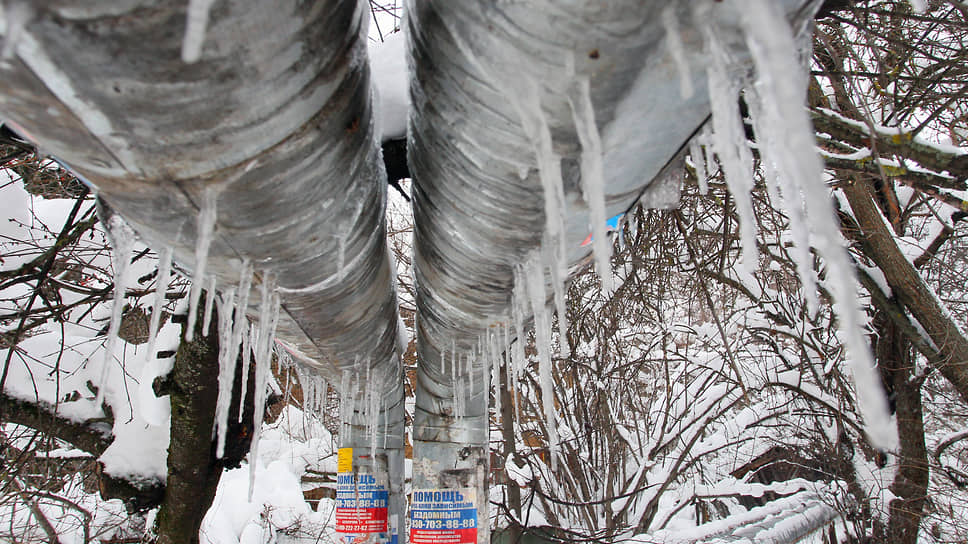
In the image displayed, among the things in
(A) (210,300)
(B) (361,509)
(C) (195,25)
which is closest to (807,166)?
(C) (195,25)

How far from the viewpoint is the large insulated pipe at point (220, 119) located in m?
0.59

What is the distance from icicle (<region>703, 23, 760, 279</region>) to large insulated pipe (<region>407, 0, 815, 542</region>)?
29mm

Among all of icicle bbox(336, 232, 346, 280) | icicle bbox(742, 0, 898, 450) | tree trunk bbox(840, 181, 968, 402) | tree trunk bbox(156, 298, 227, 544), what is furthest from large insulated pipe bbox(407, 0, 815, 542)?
tree trunk bbox(840, 181, 968, 402)

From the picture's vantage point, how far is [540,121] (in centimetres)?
77

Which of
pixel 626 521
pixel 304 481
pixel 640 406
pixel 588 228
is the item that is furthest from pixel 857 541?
pixel 304 481

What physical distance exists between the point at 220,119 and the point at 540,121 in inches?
19.3

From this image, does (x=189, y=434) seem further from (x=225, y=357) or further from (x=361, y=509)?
(x=225, y=357)

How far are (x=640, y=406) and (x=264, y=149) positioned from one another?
6964 mm

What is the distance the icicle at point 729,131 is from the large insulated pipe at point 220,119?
0.58 meters

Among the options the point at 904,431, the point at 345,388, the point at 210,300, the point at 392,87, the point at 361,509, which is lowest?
the point at 361,509

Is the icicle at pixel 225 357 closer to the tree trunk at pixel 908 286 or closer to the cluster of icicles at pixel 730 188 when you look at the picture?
the cluster of icicles at pixel 730 188

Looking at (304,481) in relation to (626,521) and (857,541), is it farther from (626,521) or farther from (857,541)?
(857,541)

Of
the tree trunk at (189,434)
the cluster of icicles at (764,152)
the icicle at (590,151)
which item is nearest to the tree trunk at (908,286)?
the cluster of icicles at (764,152)

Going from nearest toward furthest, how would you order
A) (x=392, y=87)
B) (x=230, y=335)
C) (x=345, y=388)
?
(x=230, y=335) < (x=392, y=87) < (x=345, y=388)
